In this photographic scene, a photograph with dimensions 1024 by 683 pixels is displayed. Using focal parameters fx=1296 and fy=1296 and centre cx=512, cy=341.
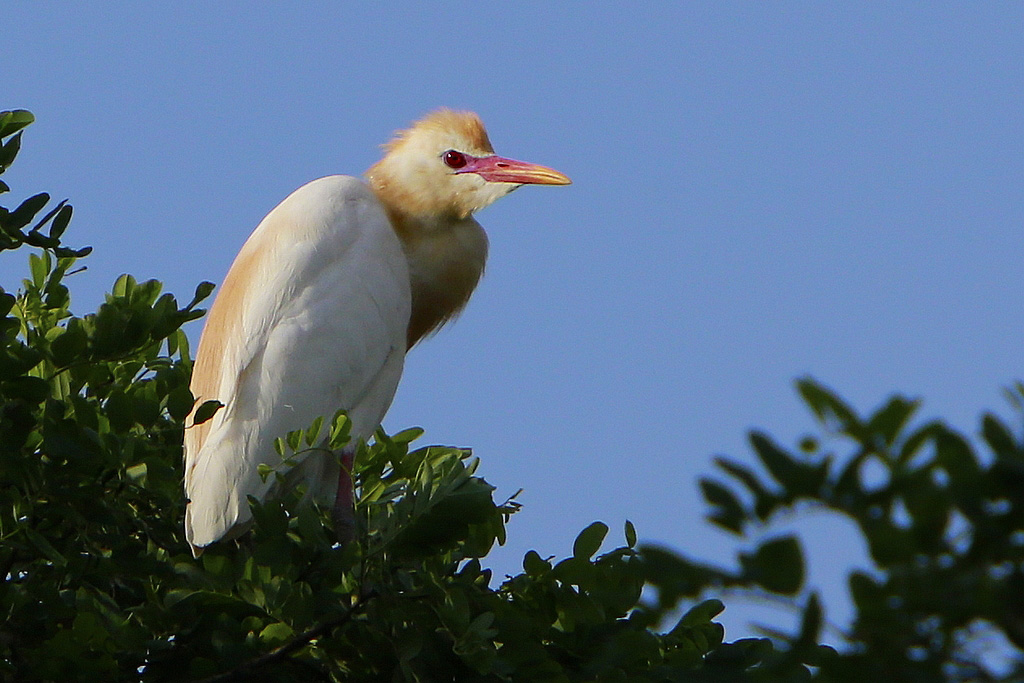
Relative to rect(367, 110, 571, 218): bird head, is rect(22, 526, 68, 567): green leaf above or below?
below

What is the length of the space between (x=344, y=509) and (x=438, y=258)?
5.92 feet

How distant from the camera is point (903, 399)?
1.32 meters

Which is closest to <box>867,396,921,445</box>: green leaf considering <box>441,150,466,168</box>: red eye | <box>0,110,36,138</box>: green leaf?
<box>0,110,36,138</box>: green leaf

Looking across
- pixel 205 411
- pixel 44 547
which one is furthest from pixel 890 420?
pixel 44 547

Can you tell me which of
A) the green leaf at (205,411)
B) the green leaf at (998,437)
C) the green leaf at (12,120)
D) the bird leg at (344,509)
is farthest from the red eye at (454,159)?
the green leaf at (998,437)

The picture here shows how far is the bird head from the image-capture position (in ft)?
18.1

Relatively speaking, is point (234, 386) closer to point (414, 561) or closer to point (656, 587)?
point (414, 561)

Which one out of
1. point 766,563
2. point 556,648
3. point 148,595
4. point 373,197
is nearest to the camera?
point 766,563

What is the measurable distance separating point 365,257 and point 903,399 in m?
3.78

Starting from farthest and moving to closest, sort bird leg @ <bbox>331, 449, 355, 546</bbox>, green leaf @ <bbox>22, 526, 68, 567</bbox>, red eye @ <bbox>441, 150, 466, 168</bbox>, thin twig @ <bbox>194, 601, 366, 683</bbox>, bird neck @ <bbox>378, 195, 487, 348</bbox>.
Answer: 1. red eye @ <bbox>441, 150, 466, 168</bbox>
2. bird neck @ <bbox>378, 195, 487, 348</bbox>
3. bird leg @ <bbox>331, 449, 355, 546</bbox>
4. green leaf @ <bbox>22, 526, 68, 567</bbox>
5. thin twig @ <bbox>194, 601, 366, 683</bbox>

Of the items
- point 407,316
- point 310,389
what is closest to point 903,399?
point 310,389

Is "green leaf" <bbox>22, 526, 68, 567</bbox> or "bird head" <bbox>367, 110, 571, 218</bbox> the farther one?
"bird head" <bbox>367, 110, 571, 218</bbox>

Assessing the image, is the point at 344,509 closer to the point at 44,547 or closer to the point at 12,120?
the point at 44,547

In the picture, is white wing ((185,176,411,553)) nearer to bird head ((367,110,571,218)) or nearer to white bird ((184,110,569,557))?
white bird ((184,110,569,557))
